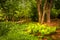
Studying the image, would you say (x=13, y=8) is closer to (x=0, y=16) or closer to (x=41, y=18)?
(x=0, y=16)

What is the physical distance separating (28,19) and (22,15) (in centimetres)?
112

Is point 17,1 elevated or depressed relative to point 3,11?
elevated

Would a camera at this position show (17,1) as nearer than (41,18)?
No

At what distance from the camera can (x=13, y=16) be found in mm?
21297

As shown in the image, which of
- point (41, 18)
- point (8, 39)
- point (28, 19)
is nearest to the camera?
point (8, 39)

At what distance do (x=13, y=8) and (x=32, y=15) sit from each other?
116 inches

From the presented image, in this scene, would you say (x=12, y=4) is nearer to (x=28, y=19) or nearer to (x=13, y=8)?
(x=13, y=8)

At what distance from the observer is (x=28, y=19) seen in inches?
853

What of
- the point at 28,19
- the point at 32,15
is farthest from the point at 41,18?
the point at 28,19

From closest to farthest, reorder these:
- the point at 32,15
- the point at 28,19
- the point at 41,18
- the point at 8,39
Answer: the point at 8,39, the point at 41,18, the point at 32,15, the point at 28,19

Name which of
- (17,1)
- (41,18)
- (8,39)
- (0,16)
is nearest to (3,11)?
(0,16)

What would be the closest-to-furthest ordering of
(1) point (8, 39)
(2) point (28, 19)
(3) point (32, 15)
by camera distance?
(1) point (8, 39) < (3) point (32, 15) < (2) point (28, 19)

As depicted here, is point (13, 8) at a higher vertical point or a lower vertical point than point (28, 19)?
higher

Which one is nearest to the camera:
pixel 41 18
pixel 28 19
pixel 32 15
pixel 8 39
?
pixel 8 39
